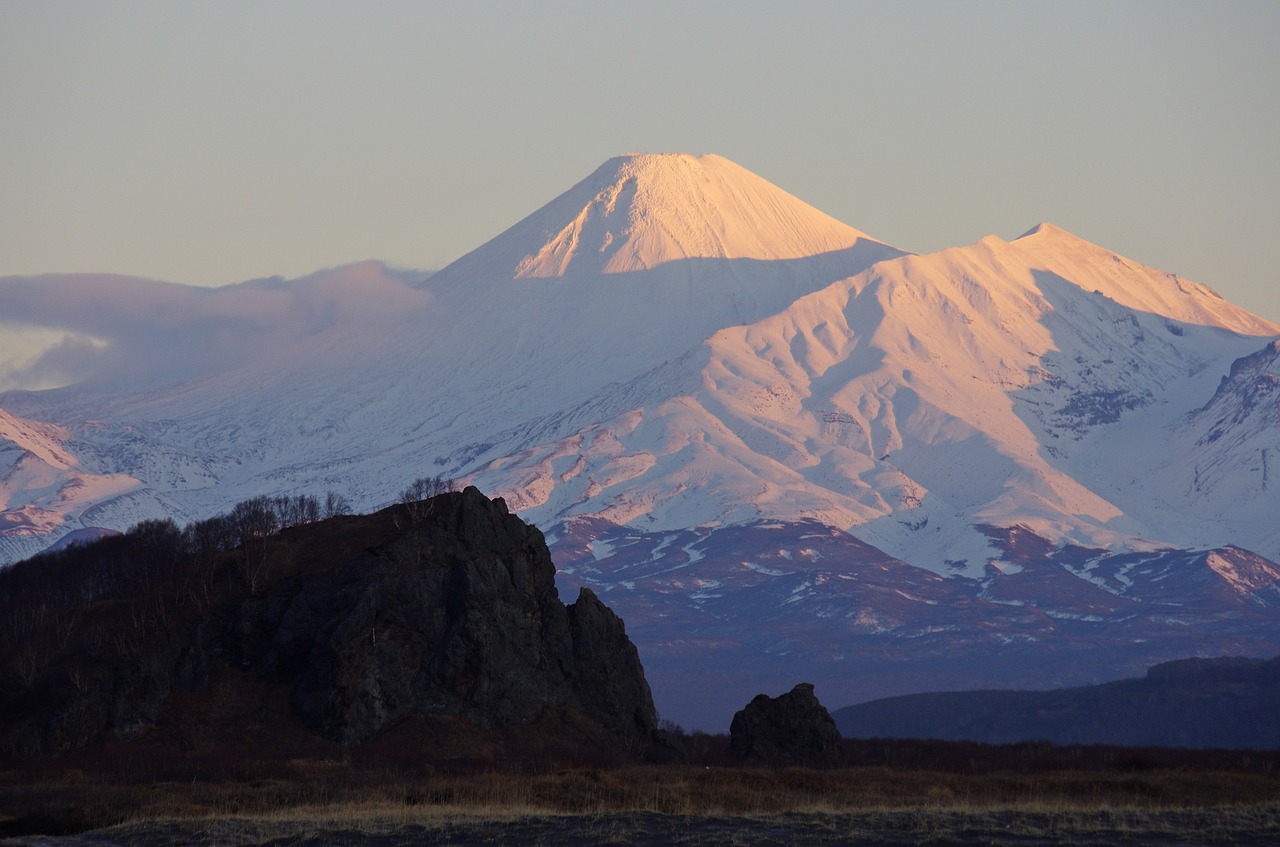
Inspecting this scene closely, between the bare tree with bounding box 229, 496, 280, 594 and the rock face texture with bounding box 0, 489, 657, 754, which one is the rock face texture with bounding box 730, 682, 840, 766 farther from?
the bare tree with bounding box 229, 496, 280, 594

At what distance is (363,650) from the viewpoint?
6756 cm

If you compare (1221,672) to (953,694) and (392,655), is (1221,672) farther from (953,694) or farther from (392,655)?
(392,655)

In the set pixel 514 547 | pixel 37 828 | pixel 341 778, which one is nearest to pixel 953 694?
pixel 514 547

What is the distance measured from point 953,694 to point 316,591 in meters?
120

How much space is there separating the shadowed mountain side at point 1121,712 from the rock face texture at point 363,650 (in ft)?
257

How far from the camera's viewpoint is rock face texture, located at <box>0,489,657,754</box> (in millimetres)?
66000

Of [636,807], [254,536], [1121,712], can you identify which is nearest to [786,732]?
[254,536]

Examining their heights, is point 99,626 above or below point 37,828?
above

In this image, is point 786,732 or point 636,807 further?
point 786,732

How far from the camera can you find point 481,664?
69312 mm

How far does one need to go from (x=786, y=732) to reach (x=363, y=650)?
16.5 m

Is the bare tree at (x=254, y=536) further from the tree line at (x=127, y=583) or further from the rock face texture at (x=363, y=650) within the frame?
the rock face texture at (x=363, y=650)

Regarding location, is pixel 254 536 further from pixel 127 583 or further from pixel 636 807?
pixel 636 807

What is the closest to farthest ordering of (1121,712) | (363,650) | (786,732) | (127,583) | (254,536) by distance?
1. (363,650)
2. (786,732)
3. (127,583)
4. (254,536)
5. (1121,712)
